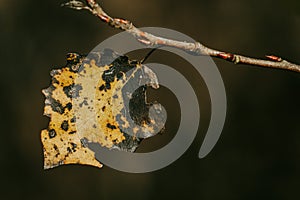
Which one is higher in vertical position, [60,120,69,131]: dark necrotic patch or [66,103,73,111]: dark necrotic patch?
[66,103,73,111]: dark necrotic patch

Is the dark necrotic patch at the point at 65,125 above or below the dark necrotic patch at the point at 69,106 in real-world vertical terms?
below

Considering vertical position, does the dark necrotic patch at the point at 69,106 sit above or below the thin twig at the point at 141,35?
below

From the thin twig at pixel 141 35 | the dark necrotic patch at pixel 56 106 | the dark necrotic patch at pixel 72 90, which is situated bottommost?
the dark necrotic patch at pixel 56 106

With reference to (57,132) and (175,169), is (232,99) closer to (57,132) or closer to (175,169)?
(175,169)

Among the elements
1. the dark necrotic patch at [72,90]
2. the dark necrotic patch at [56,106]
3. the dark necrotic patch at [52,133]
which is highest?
the dark necrotic patch at [72,90]

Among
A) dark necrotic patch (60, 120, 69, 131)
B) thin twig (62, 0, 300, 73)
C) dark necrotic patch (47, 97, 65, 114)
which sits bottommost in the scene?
dark necrotic patch (60, 120, 69, 131)

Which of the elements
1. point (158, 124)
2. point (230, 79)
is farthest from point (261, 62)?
point (230, 79)
